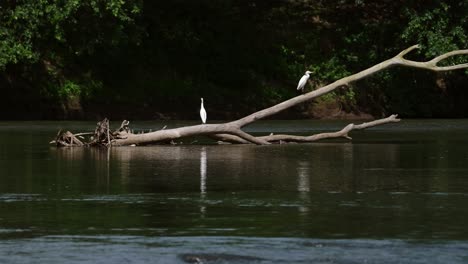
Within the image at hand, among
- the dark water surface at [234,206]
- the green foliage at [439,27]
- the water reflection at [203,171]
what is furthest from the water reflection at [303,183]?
the green foliage at [439,27]

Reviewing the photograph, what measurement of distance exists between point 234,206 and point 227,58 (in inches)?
1688

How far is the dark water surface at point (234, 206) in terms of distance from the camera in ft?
39.7

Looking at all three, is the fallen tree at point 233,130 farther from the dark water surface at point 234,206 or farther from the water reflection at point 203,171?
the dark water surface at point 234,206

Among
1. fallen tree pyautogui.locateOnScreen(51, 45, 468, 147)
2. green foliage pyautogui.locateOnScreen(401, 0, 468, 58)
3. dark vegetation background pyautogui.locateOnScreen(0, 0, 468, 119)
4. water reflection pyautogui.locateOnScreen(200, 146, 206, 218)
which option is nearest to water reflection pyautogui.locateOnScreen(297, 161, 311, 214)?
water reflection pyautogui.locateOnScreen(200, 146, 206, 218)

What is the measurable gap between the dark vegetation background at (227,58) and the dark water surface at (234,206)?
2407 centimetres

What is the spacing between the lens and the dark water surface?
1211 centimetres

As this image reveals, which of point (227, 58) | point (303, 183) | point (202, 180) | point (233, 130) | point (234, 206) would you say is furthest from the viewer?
point (227, 58)

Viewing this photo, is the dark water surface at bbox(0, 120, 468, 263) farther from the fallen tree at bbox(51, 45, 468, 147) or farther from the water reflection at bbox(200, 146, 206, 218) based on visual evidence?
the fallen tree at bbox(51, 45, 468, 147)

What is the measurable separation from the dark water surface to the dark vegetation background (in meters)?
24.1

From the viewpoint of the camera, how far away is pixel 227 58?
58719 mm

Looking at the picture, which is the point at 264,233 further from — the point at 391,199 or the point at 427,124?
the point at 427,124

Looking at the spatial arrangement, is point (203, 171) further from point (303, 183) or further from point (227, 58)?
point (227, 58)

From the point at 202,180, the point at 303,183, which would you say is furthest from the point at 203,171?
the point at 303,183

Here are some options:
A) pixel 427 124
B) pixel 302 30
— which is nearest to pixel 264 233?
pixel 427 124
